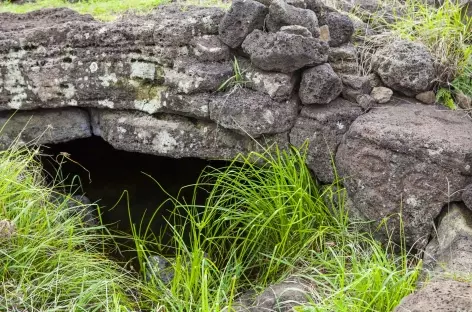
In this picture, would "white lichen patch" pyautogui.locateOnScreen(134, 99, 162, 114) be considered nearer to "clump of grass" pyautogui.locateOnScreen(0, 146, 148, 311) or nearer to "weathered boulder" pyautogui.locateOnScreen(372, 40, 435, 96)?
"clump of grass" pyautogui.locateOnScreen(0, 146, 148, 311)

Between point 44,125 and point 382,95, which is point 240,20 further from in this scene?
point 44,125

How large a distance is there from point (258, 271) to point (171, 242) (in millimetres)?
873

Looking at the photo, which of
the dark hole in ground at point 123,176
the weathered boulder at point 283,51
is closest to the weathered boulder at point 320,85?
the weathered boulder at point 283,51

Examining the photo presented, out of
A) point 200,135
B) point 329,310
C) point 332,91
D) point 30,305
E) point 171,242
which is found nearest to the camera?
point 329,310

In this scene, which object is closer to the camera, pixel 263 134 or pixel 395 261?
pixel 395 261

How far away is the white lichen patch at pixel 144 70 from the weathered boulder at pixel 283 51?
626 mm

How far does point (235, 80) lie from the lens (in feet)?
10.5

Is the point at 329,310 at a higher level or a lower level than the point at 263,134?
lower

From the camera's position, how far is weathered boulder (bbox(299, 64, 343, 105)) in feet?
9.85

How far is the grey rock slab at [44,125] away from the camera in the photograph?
3633 millimetres

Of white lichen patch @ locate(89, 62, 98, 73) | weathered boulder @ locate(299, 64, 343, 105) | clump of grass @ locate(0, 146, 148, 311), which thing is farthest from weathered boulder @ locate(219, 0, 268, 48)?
clump of grass @ locate(0, 146, 148, 311)

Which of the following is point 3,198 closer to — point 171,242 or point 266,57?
point 171,242

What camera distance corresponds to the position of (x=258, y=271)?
10.6ft

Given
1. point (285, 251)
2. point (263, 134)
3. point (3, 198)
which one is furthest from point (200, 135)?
point (3, 198)
